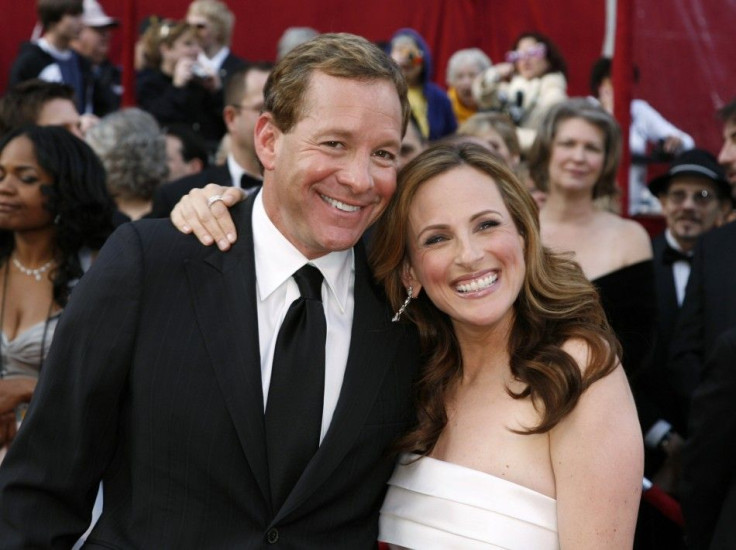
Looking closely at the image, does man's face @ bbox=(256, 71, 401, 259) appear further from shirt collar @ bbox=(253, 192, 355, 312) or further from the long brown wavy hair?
the long brown wavy hair

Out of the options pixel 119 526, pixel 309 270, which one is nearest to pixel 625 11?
pixel 309 270

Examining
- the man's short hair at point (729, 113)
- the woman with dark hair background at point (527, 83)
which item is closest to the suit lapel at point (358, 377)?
the man's short hair at point (729, 113)

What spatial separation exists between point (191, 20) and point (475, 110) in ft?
7.12

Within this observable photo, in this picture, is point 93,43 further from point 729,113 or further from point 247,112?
point 729,113

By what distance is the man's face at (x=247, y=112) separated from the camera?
5.56m

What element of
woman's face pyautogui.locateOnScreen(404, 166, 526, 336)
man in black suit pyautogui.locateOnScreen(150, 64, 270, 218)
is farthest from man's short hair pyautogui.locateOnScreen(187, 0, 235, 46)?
woman's face pyautogui.locateOnScreen(404, 166, 526, 336)

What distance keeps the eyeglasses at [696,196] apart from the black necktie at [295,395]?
3.36 metres

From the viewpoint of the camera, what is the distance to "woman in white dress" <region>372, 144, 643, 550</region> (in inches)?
106

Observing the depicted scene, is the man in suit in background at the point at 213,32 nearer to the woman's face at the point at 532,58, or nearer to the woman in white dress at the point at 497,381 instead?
the woman's face at the point at 532,58

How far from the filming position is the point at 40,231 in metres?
4.06

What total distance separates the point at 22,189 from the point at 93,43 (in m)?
4.32

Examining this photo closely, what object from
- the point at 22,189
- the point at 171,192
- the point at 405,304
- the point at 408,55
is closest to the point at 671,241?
the point at 408,55

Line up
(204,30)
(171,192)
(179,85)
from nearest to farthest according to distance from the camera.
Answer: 1. (171,192)
2. (179,85)
3. (204,30)

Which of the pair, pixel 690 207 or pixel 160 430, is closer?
pixel 160 430
